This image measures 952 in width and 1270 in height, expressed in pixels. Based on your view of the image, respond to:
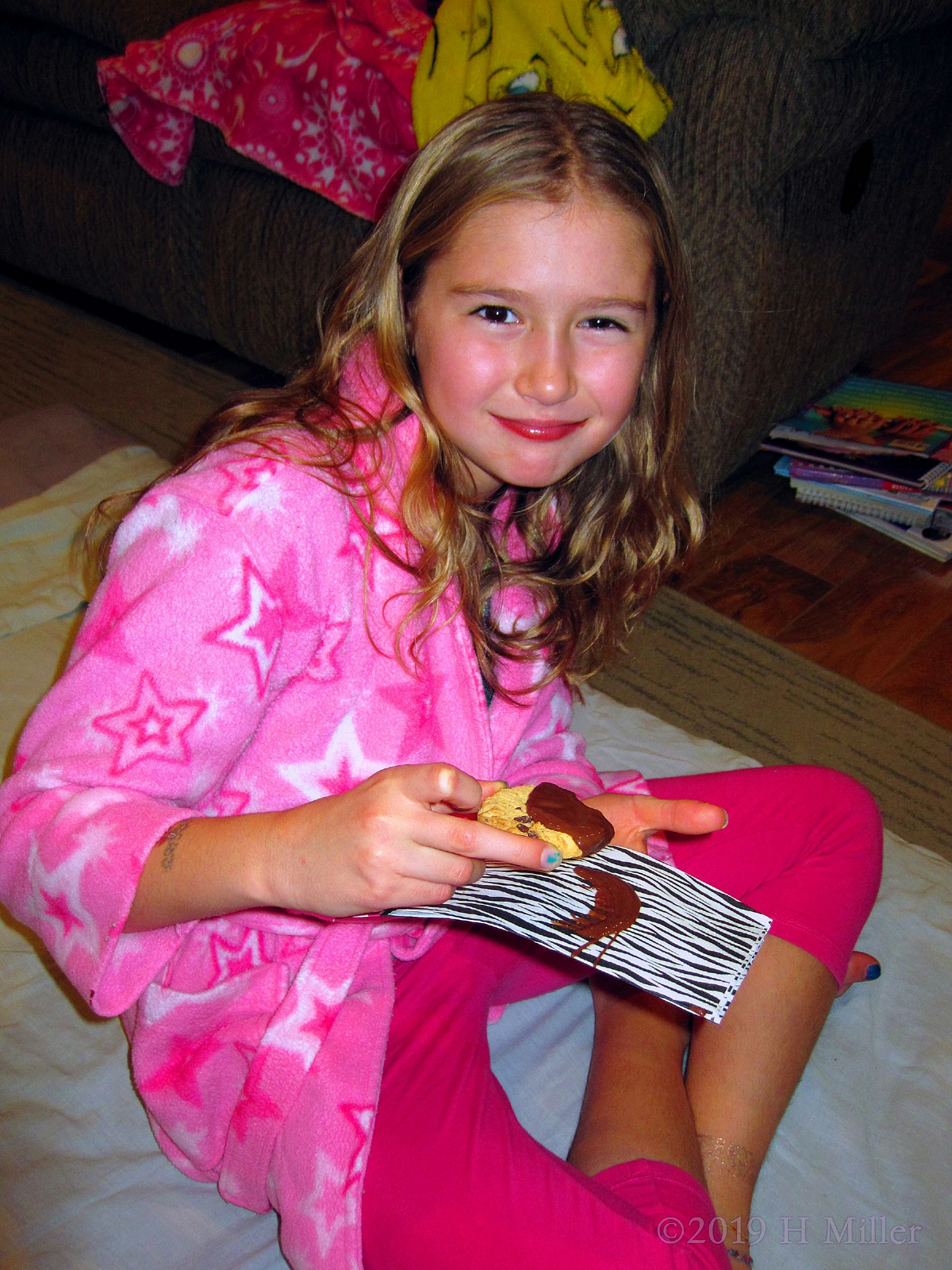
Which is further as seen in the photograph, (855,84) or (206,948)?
(855,84)

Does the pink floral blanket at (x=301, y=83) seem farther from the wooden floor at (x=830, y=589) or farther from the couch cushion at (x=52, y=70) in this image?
the wooden floor at (x=830, y=589)

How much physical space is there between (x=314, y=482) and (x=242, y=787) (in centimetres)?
25

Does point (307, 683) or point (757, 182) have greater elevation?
point (757, 182)

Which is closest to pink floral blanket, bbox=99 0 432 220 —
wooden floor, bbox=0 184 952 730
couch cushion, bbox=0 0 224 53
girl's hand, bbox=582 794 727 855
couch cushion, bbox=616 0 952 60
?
couch cushion, bbox=0 0 224 53

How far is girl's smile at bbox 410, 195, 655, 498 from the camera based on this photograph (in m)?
0.80

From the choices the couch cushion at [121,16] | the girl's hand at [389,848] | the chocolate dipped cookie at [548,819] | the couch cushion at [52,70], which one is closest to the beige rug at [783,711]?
the chocolate dipped cookie at [548,819]

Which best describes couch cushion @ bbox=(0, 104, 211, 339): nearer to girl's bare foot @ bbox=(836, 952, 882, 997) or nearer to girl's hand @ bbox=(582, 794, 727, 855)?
girl's hand @ bbox=(582, 794, 727, 855)

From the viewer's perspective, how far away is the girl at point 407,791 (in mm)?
693

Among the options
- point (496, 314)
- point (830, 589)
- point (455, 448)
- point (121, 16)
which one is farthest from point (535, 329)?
point (121, 16)

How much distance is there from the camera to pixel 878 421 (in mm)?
2039

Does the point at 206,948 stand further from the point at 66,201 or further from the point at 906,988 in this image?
the point at 66,201

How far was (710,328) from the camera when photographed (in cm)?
161

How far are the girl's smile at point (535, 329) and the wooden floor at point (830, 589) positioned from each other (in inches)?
36.2

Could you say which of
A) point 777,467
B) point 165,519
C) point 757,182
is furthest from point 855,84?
point 165,519
